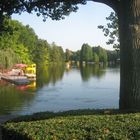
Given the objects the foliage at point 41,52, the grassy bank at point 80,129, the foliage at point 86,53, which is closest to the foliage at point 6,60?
the foliage at point 41,52

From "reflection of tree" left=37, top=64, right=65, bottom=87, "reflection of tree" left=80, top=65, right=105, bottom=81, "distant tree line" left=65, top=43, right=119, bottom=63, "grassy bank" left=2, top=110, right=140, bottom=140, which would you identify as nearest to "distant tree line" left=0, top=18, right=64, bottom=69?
"reflection of tree" left=37, top=64, right=65, bottom=87

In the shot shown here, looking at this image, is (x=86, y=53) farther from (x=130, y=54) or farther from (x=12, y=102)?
(x=130, y=54)

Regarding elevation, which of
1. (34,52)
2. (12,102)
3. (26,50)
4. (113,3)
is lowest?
(12,102)

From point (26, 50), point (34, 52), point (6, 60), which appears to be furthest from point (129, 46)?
point (34, 52)

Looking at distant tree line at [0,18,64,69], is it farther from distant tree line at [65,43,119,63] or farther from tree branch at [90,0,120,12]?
tree branch at [90,0,120,12]

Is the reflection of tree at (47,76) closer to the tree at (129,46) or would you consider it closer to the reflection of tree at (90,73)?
the reflection of tree at (90,73)

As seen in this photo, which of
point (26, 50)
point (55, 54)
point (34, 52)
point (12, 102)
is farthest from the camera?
point (55, 54)

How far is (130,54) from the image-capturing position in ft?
32.0

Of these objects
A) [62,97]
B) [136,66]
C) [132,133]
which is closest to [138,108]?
[136,66]

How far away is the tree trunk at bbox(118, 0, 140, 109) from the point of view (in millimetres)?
9649

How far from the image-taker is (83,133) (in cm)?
652

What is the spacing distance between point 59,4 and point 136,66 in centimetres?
373

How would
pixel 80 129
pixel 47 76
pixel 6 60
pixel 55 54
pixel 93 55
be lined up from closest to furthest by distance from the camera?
pixel 80 129, pixel 6 60, pixel 47 76, pixel 55 54, pixel 93 55

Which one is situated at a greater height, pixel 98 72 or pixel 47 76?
pixel 98 72
